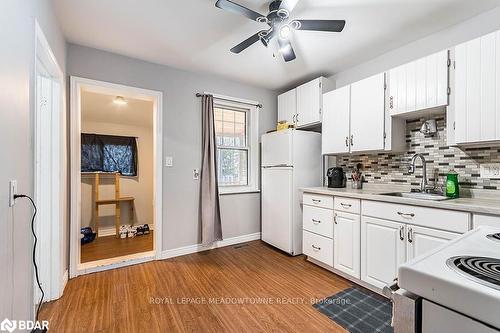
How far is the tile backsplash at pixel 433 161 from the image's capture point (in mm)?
1982

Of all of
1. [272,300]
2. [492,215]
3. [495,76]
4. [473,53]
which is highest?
[473,53]

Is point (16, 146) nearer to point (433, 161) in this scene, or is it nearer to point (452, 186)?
point (452, 186)

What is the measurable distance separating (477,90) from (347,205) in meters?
1.35

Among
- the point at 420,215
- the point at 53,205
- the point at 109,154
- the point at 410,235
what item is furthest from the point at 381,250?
the point at 109,154

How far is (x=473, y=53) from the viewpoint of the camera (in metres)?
1.77

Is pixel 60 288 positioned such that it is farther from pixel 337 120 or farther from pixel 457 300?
pixel 337 120

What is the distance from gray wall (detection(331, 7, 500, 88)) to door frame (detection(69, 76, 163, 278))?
8.28 feet

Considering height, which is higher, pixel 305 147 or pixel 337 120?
pixel 337 120

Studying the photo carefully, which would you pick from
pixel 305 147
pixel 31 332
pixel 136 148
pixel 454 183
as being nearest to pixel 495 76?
pixel 454 183

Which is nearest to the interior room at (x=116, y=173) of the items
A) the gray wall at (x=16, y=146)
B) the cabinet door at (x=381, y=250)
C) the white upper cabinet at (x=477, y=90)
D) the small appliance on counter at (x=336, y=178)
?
the gray wall at (x=16, y=146)

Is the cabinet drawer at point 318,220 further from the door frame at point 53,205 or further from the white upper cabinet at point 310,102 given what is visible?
the door frame at point 53,205

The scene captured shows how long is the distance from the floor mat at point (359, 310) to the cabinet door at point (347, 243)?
0.71 feet

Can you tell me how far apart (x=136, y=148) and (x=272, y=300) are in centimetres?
382

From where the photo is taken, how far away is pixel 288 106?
142 inches
